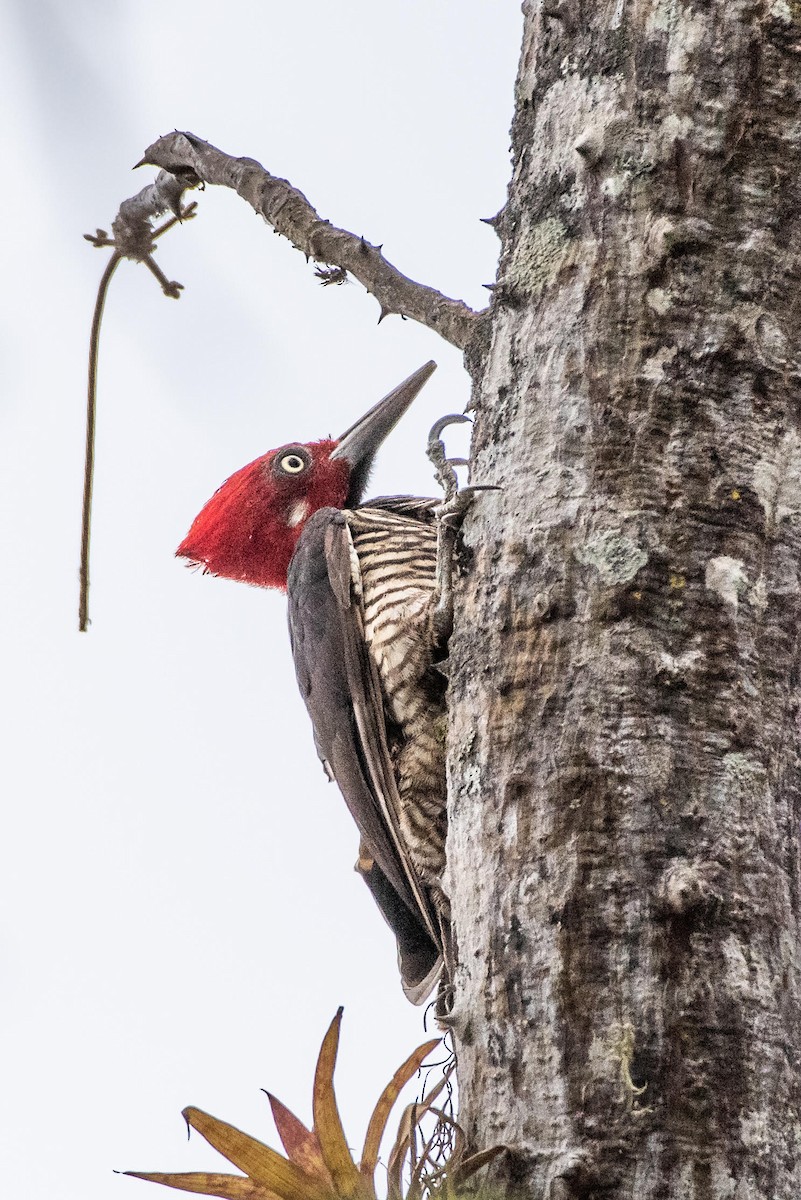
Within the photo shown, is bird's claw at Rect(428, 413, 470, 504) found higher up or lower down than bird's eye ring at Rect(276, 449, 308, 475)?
lower down

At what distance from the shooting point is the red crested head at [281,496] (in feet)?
15.1

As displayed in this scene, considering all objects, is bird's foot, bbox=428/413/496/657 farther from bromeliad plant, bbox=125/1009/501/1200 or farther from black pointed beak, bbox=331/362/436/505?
black pointed beak, bbox=331/362/436/505

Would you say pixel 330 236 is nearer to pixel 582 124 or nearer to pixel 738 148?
pixel 582 124

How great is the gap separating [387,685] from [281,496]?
4.93ft

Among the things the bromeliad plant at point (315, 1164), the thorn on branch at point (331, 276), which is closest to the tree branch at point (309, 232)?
the thorn on branch at point (331, 276)

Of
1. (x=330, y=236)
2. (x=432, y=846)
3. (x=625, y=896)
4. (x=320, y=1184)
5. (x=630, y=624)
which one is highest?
(x=330, y=236)

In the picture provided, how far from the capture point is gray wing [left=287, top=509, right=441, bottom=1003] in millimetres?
3279

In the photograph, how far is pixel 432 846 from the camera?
3.41 m

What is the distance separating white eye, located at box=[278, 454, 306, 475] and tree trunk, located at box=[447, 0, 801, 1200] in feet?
7.93

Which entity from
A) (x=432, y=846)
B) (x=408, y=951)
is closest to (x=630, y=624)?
(x=432, y=846)

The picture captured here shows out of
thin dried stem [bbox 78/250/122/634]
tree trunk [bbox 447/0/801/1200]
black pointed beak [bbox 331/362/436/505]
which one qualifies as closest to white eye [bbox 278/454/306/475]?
black pointed beak [bbox 331/362/436/505]

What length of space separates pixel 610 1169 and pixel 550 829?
1.42 feet

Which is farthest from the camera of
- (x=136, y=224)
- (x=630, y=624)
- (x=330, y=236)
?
(x=136, y=224)

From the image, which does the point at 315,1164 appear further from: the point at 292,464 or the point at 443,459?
the point at 292,464
